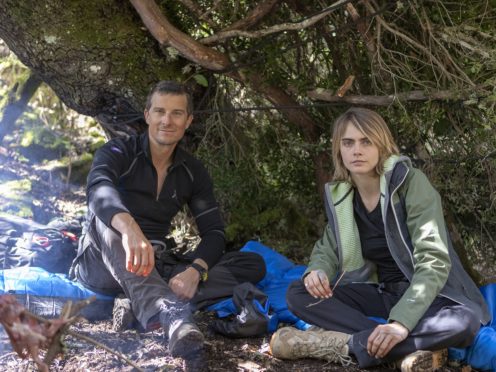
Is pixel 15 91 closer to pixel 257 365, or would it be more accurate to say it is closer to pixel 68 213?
pixel 68 213

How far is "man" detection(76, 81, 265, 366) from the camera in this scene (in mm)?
3607

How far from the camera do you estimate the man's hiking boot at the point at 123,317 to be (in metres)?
3.71

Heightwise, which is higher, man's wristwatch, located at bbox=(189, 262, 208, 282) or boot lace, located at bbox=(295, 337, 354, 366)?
man's wristwatch, located at bbox=(189, 262, 208, 282)

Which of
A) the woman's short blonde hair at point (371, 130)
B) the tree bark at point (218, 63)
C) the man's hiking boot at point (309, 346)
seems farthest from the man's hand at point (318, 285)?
the tree bark at point (218, 63)

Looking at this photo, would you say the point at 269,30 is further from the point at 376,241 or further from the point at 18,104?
the point at 18,104

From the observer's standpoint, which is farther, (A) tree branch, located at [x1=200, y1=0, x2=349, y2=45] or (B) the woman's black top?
(A) tree branch, located at [x1=200, y1=0, x2=349, y2=45]

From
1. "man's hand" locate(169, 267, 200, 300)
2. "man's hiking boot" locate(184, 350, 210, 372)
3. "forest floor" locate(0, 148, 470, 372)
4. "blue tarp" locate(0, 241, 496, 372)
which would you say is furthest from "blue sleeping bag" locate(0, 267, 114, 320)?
"man's hiking boot" locate(184, 350, 210, 372)

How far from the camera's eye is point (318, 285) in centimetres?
357

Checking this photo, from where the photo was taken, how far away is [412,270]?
11.6 ft

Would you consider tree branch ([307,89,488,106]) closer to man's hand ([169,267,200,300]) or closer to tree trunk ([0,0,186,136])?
tree trunk ([0,0,186,136])

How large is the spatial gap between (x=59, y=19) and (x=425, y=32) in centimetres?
243

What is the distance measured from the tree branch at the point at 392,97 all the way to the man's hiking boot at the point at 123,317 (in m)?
1.91

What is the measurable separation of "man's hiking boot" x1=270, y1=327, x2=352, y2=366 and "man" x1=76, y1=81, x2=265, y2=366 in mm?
527

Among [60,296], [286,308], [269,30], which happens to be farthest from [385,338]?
[269,30]
